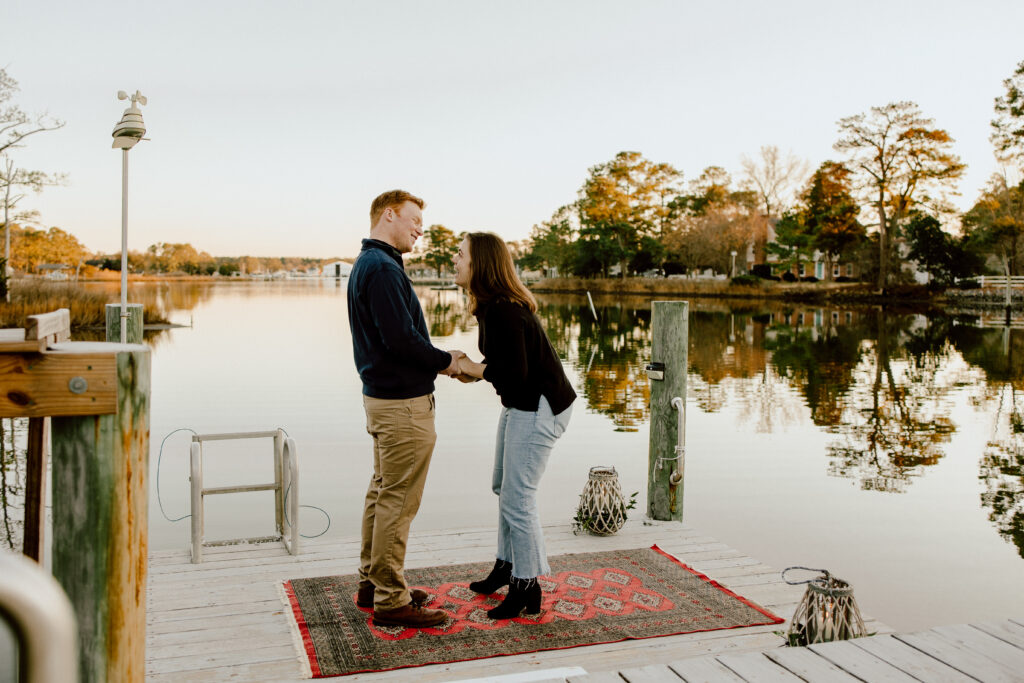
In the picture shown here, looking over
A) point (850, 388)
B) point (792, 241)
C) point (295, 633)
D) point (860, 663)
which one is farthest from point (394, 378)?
point (792, 241)

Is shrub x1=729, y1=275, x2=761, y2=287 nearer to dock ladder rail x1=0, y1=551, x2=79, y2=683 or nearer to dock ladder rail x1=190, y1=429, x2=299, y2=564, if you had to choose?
dock ladder rail x1=190, y1=429, x2=299, y2=564

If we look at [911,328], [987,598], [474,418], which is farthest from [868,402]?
[911,328]

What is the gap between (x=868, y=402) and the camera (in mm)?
15945

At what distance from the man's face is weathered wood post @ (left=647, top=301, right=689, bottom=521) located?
7.83 ft

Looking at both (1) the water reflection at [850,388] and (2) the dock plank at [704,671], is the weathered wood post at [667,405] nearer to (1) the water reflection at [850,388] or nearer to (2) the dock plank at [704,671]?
(2) the dock plank at [704,671]

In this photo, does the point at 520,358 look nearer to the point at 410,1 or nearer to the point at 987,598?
the point at 987,598

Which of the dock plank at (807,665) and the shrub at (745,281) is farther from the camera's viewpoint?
the shrub at (745,281)

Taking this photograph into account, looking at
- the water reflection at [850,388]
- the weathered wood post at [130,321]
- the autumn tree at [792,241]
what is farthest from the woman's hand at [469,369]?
the autumn tree at [792,241]

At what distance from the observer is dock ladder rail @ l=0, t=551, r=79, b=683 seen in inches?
26.0

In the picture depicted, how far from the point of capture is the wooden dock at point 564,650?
3.00 m

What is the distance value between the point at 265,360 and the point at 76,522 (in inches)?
859

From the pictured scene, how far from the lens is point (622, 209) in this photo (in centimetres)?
6231

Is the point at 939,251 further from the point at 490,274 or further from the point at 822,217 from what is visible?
the point at 490,274

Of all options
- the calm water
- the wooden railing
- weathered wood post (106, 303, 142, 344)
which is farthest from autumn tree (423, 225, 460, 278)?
weathered wood post (106, 303, 142, 344)
